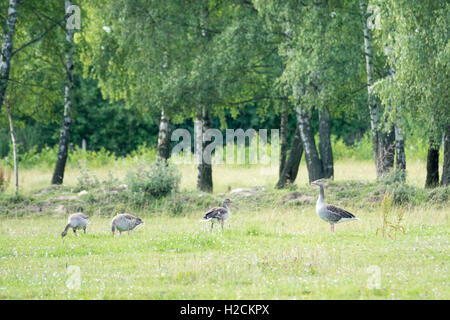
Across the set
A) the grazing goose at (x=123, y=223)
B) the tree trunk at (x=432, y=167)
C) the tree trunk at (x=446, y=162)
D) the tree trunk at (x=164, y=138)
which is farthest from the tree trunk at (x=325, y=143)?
the grazing goose at (x=123, y=223)

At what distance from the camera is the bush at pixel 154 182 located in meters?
22.5

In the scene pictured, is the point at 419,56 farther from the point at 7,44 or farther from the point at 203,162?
the point at 7,44

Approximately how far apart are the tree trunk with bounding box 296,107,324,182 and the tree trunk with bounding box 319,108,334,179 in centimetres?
68

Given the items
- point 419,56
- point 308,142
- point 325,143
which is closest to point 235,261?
point 419,56

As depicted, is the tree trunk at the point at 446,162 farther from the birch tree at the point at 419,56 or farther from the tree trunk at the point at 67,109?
the tree trunk at the point at 67,109

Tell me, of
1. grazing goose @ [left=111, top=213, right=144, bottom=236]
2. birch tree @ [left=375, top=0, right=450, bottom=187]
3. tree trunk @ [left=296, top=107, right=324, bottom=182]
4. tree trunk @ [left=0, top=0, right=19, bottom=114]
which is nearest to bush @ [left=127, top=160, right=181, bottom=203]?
tree trunk @ [left=0, top=0, right=19, bottom=114]

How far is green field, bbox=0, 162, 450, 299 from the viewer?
960 cm

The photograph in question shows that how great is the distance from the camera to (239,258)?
40.2 ft

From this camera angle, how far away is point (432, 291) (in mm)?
9281

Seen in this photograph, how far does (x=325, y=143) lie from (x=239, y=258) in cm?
1545

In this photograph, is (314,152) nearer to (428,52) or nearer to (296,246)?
(428,52)

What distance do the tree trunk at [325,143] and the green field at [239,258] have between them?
630 centimetres
